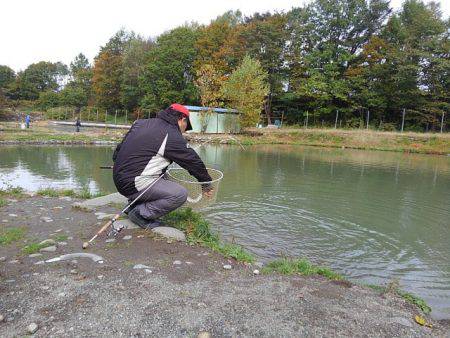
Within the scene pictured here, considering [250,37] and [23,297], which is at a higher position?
[250,37]

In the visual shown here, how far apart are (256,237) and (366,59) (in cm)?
4194

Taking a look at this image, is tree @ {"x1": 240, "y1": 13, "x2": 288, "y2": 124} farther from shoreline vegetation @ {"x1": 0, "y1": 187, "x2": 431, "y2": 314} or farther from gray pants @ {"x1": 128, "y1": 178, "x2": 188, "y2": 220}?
gray pants @ {"x1": 128, "y1": 178, "x2": 188, "y2": 220}

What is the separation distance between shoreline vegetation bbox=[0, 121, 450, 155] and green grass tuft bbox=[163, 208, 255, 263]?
19760 millimetres

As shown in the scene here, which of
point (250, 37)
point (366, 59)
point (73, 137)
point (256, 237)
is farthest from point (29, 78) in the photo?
point (256, 237)

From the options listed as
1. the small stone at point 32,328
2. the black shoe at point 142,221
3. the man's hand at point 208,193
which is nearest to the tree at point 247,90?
the man's hand at point 208,193

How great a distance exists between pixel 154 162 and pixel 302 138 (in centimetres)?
3224

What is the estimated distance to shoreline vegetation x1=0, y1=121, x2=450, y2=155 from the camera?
25.9m

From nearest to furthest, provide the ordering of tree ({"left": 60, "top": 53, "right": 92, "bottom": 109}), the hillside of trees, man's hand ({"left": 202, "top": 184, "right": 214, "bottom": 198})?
man's hand ({"left": 202, "top": 184, "right": 214, "bottom": 198}) < the hillside of trees < tree ({"left": 60, "top": 53, "right": 92, "bottom": 109})

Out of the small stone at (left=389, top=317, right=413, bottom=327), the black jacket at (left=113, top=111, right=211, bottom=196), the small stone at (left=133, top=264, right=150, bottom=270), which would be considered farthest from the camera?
the black jacket at (left=113, top=111, right=211, bottom=196)

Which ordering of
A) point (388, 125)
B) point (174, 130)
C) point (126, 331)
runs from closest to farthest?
point (126, 331) → point (174, 130) → point (388, 125)

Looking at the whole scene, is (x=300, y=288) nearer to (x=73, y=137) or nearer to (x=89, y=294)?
(x=89, y=294)

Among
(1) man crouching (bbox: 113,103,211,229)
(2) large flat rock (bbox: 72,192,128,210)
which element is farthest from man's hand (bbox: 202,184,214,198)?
(2) large flat rock (bbox: 72,192,128,210)

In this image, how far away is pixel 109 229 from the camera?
5367 millimetres

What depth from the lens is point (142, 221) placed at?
5457 millimetres
